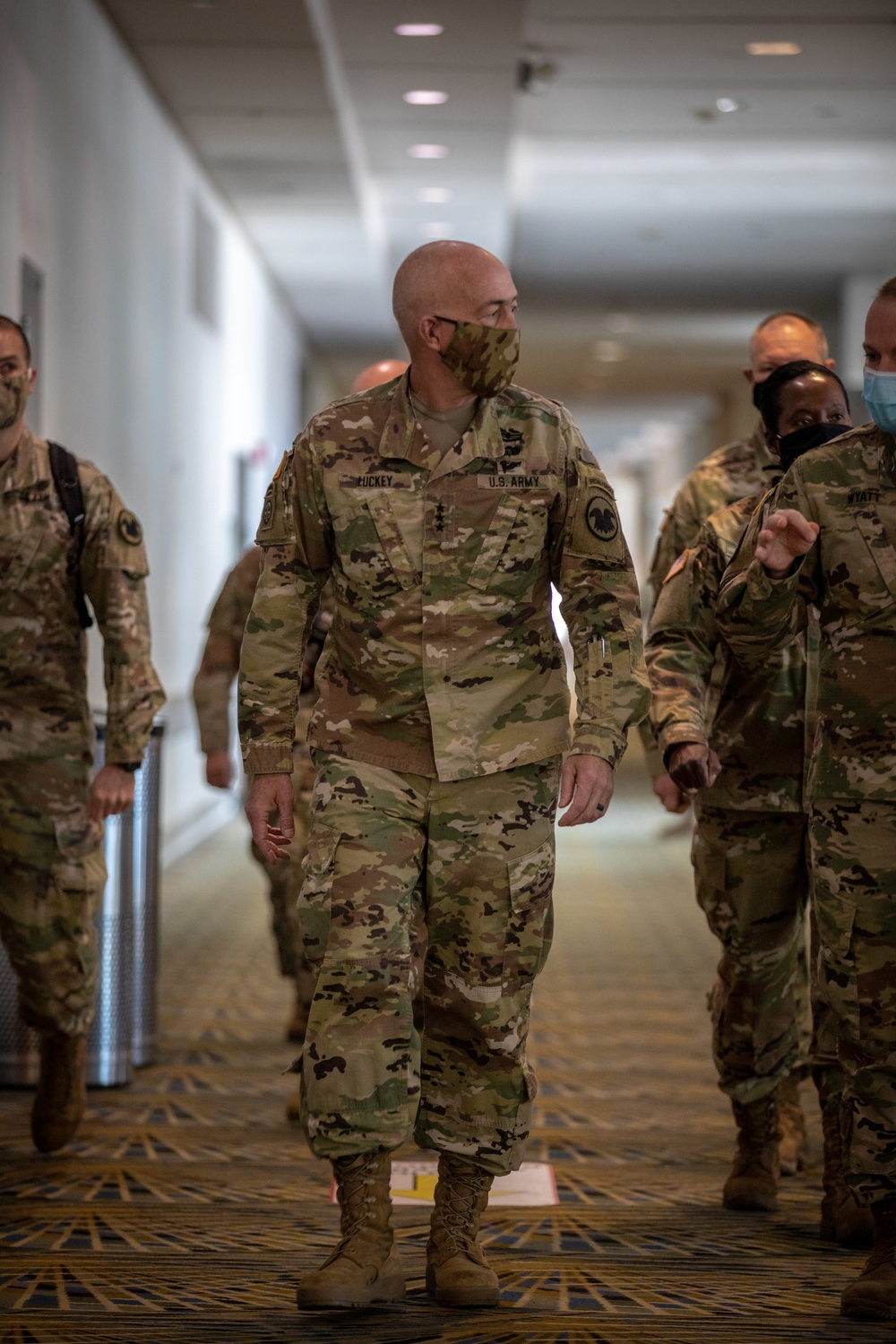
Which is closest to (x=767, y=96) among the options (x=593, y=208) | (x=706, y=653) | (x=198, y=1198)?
(x=593, y=208)

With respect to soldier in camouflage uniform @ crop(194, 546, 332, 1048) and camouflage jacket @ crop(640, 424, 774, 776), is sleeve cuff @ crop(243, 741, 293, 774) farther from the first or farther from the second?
soldier in camouflage uniform @ crop(194, 546, 332, 1048)

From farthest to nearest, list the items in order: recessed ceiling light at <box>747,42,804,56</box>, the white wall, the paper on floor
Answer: recessed ceiling light at <box>747,42,804,56</box>
the white wall
the paper on floor

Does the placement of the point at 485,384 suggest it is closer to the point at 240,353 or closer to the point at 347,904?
the point at 347,904

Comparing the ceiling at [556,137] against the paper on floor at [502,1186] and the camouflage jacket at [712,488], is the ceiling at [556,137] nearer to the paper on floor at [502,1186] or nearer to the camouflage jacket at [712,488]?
the camouflage jacket at [712,488]

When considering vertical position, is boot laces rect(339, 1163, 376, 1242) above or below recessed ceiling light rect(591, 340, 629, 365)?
below

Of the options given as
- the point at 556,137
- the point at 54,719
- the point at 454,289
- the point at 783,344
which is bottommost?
the point at 54,719

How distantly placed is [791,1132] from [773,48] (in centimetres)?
678

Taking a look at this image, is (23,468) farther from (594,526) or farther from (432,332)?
(594,526)

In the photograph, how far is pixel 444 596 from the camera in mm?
2818

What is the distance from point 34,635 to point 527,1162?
162cm

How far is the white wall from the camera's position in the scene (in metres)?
6.20

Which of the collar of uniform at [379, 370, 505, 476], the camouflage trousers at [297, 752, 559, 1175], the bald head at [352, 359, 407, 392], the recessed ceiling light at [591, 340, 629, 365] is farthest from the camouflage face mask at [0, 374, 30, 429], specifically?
the recessed ceiling light at [591, 340, 629, 365]

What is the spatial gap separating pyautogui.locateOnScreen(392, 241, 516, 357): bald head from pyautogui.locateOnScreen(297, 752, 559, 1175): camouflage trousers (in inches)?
29.5

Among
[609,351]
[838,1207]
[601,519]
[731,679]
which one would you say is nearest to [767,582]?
[601,519]
